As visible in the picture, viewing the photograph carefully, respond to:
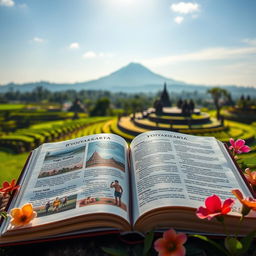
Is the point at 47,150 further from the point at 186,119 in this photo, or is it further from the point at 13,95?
the point at 13,95

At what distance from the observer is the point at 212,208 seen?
3.77 feet

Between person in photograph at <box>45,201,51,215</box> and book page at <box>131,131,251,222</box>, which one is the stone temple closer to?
book page at <box>131,131,251,222</box>

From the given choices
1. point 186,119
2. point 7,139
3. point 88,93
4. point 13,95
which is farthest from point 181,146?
point 88,93

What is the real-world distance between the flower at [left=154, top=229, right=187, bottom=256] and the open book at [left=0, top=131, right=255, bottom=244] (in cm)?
25

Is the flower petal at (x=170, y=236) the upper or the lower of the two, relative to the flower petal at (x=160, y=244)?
upper

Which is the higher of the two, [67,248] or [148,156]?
[148,156]

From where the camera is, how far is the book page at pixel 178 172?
4.75 feet

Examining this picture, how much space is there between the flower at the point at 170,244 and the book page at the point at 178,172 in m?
0.26

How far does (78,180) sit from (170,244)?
0.91 m

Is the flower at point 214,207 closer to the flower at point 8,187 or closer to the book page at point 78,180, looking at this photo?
the book page at point 78,180

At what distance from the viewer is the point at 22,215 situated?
1.35 m

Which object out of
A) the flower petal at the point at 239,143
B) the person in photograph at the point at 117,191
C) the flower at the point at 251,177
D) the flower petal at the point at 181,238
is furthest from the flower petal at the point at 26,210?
the flower petal at the point at 239,143

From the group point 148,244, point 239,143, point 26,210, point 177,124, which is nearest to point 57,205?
point 26,210

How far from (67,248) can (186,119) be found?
15216 millimetres
